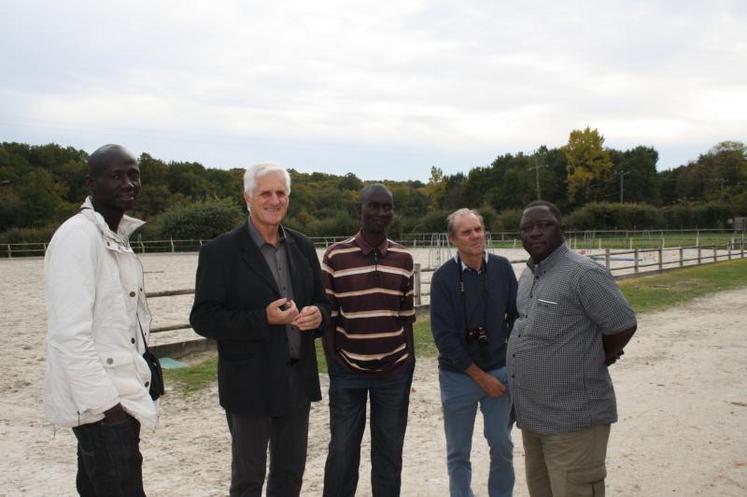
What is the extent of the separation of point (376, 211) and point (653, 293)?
12380 mm

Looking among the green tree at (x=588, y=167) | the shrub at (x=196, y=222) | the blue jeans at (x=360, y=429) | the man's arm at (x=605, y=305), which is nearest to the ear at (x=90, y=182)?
the blue jeans at (x=360, y=429)

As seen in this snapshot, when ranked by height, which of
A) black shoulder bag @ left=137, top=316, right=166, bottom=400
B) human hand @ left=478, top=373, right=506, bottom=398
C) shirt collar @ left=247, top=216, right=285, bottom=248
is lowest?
human hand @ left=478, top=373, right=506, bottom=398

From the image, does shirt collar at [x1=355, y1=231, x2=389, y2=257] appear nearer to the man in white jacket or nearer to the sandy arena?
the man in white jacket

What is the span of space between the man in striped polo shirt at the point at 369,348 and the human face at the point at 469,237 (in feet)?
1.11

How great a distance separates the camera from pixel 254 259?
2.95 m

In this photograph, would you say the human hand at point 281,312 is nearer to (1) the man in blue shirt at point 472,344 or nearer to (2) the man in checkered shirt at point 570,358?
(1) the man in blue shirt at point 472,344

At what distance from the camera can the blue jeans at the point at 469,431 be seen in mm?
3400

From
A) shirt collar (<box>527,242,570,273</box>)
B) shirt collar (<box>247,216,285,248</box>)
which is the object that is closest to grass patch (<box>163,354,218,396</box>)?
shirt collar (<box>247,216,285,248</box>)

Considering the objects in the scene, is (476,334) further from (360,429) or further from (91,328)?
(91,328)

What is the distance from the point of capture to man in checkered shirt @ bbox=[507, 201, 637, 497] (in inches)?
104

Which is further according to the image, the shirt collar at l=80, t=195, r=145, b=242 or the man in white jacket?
the shirt collar at l=80, t=195, r=145, b=242

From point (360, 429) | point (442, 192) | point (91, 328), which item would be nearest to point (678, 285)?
point (360, 429)

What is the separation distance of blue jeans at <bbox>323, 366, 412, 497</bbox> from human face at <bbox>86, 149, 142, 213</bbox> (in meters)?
1.53

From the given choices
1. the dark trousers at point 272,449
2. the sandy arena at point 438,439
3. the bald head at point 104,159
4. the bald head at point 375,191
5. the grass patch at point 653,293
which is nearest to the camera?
the bald head at point 104,159
